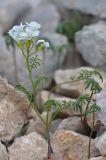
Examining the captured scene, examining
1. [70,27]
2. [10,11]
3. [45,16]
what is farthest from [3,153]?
[10,11]

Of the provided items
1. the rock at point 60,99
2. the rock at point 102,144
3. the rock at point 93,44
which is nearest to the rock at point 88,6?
the rock at point 93,44

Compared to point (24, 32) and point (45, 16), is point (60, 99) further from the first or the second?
point (45, 16)

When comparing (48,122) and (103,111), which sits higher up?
(103,111)

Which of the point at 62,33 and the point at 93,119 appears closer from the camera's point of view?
the point at 93,119

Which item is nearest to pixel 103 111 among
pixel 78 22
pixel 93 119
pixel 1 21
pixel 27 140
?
pixel 93 119

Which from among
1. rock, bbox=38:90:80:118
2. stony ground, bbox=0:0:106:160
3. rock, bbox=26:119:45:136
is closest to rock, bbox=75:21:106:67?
stony ground, bbox=0:0:106:160

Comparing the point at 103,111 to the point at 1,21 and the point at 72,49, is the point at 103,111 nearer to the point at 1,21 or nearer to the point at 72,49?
the point at 72,49

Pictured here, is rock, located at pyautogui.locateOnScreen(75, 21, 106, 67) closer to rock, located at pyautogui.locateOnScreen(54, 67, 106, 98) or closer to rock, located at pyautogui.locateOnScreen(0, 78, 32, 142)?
rock, located at pyautogui.locateOnScreen(54, 67, 106, 98)
